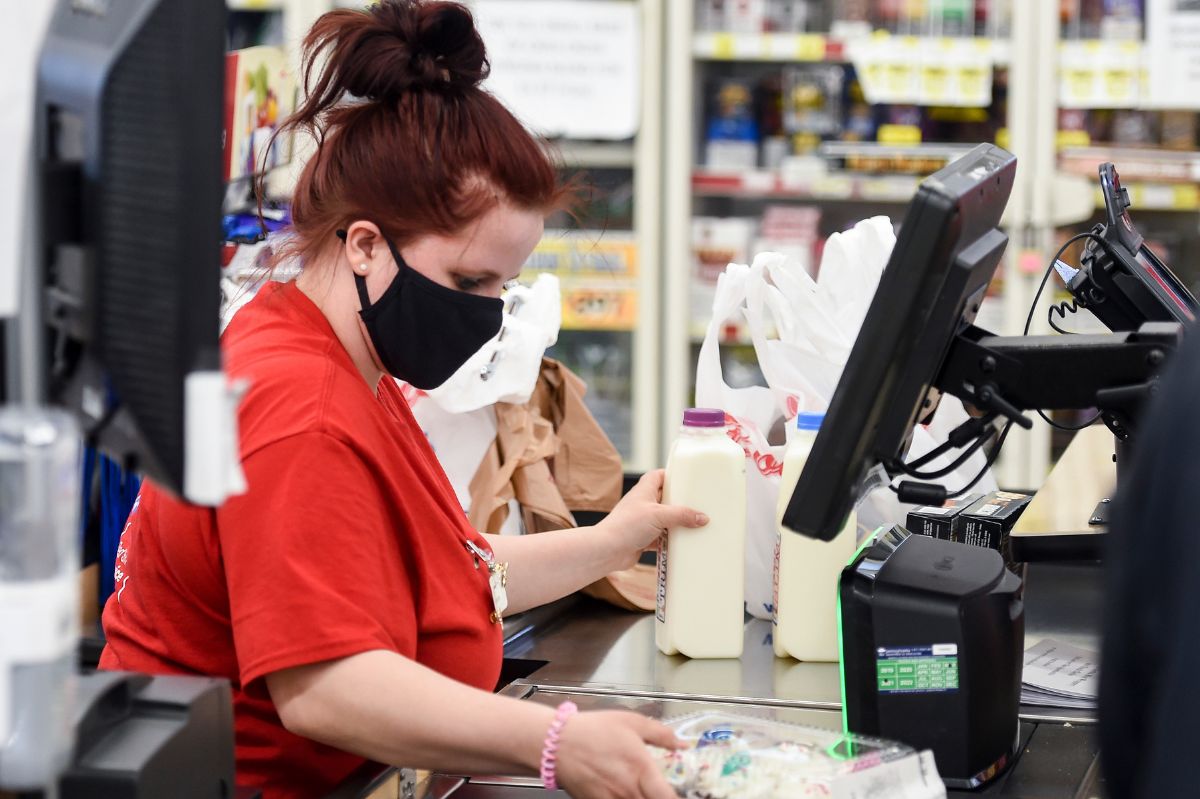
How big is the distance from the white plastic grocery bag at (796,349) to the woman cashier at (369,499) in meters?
0.47

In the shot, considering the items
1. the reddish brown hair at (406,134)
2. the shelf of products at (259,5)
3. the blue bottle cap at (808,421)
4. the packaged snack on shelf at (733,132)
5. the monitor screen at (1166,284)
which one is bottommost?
the blue bottle cap at (808,421)

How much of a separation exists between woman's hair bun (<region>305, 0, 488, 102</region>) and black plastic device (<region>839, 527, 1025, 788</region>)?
0.64m

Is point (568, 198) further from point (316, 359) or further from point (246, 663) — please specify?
point (246, 663)

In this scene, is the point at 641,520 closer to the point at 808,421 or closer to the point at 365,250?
the point at 808,421

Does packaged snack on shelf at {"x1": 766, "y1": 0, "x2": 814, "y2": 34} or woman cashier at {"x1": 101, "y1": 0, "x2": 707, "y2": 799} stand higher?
packaged snack on shelf at {"x1": 766, "y1": 0, "x2": 814, "y2": 34}

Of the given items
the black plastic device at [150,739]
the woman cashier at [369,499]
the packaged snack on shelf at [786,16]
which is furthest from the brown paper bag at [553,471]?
the packaged snack on shelf at [786,16]

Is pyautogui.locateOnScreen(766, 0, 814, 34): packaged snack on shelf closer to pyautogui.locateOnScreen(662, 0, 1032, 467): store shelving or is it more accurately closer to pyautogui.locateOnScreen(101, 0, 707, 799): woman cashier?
pyautogui.locateOnScreen(662, 0, 1032, 467): store shelving

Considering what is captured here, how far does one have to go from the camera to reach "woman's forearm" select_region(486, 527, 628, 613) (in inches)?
66.8

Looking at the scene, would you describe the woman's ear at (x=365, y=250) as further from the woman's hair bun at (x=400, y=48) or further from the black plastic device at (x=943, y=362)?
the black plastic device at (x=943, y=362)

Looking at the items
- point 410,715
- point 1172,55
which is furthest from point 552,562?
point 1172,55

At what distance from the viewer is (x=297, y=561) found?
45.1 inches

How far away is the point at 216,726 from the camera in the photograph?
0.98 meters

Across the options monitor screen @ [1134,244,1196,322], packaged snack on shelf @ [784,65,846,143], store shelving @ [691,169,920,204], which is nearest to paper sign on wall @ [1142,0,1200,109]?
store shelving @ [691,169,920,204]

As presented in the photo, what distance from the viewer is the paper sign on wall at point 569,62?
405cm
